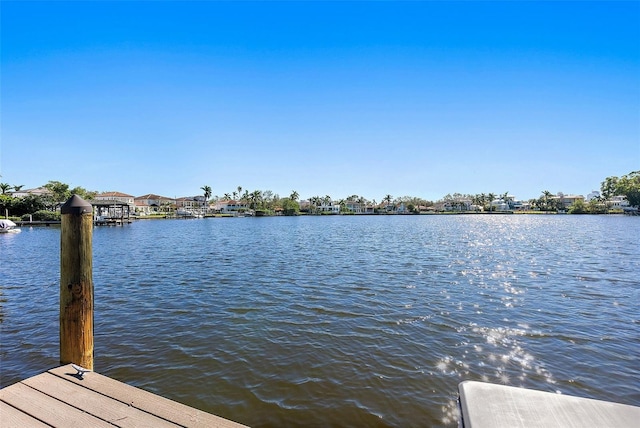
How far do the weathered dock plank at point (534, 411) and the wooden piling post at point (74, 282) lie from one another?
5.08m

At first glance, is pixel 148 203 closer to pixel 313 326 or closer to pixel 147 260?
pixel 147 260

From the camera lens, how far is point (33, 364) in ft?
22.1

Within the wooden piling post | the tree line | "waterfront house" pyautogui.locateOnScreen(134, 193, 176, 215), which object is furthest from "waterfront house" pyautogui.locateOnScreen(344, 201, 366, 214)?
the wooden piling post

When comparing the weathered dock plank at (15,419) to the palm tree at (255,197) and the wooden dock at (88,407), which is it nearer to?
the wooden dock at (88,407)

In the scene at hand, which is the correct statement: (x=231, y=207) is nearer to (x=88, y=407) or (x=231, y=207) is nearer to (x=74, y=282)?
(x=74, y=282)

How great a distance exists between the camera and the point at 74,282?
4.73m

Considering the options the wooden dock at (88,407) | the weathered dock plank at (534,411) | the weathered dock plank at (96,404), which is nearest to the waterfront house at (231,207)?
the weathered dock plank at (96,404)

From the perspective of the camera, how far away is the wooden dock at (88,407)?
11.1 feet

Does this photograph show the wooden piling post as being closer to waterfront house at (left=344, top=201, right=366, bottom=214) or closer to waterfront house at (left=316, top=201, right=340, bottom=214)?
waterfront house at (left=316, top=201, right=340, bottom=214)

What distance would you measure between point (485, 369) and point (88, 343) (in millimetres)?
7072

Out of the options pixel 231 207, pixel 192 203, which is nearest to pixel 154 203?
pixel 192 203

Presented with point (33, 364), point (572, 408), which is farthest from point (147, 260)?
point (572, 408)

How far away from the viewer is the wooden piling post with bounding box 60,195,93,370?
4.67 meters

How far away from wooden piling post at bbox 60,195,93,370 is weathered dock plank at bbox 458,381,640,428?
16.7 feet
